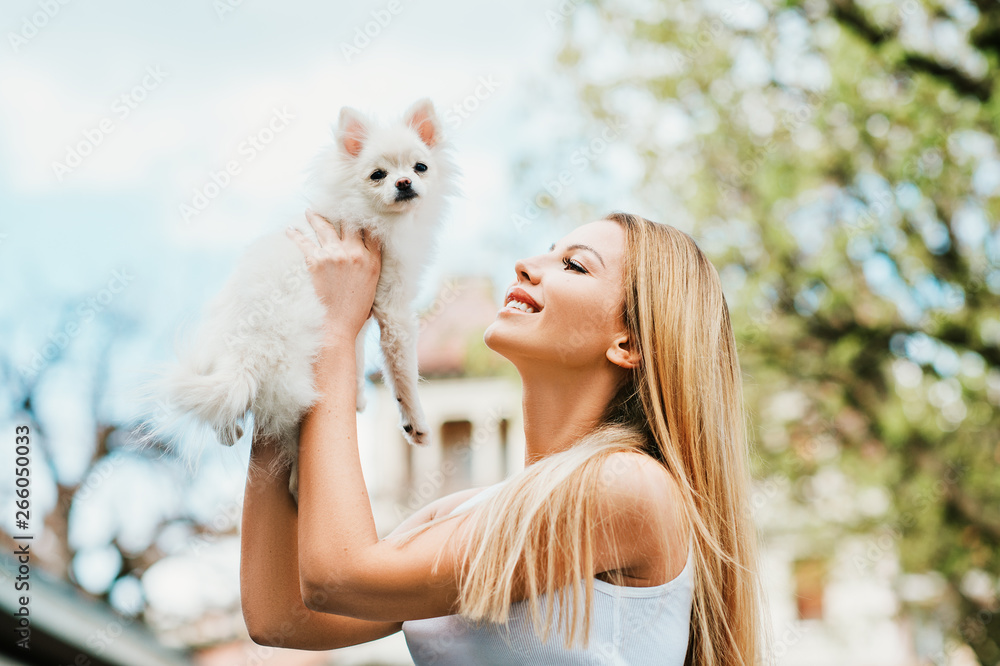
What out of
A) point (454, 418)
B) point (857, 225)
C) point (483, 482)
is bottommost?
point (483, 482)

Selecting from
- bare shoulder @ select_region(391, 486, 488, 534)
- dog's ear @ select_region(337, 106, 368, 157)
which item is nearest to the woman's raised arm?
bare shoulder @ select_region(391, 486, 488, 534)

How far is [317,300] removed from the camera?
1709 millimetres

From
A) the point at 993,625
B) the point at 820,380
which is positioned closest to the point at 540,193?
the point at 820,380

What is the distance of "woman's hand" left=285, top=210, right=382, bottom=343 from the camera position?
172 centimetres

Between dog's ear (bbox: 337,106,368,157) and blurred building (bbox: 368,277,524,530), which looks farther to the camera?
blurred building (bbox: 368,277,524,530)

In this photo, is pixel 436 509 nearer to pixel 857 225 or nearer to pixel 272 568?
pixel 272 568

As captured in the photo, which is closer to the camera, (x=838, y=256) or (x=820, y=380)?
(x=838, y=256)

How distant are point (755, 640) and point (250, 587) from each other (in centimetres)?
117

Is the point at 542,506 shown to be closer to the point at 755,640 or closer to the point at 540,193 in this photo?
the point at 755,640

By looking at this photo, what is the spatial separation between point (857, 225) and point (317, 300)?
6.29 meters

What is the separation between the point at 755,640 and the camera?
68.8 inches

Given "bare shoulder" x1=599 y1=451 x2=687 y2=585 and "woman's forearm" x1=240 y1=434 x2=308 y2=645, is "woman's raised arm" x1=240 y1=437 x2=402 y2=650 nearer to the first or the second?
"woman's forearm" x1=240 y1=434 x2=308 y2=645

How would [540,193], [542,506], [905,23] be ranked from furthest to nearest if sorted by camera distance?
[540,193]
[905,23]
[542,506]

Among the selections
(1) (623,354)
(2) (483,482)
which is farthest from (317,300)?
(2) (483,482)
